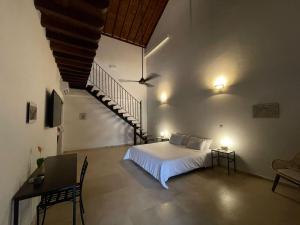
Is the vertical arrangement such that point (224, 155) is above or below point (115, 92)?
below

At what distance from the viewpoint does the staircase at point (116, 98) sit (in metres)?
6.63

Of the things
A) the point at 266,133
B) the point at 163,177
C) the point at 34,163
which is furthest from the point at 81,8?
the point at 266,133

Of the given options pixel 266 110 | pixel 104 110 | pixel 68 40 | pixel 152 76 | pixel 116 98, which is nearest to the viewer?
pixel 68 40

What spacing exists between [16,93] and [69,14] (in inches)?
48.8

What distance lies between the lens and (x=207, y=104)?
4.61m

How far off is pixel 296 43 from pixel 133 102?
6.21 meters

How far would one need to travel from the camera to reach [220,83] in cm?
415

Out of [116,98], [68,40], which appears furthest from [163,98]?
[68,40]

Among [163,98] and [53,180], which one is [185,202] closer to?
[53,180]

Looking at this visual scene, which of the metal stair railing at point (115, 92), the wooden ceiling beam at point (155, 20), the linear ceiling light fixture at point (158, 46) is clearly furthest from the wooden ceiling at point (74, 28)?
the metal stair railing at point (115, 92)

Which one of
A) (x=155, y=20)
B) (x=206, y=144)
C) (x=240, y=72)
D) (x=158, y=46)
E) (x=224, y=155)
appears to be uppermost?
(x=155, y=20)

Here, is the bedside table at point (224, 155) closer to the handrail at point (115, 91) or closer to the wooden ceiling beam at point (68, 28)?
the wooden ceiling beam at point (68, 28)

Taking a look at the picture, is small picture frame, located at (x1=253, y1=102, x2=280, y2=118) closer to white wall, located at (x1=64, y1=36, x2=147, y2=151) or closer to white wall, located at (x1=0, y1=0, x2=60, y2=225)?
white wall, located at (x1=0, y1=0, x2=60, y2=225)

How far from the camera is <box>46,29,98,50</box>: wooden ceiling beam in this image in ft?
8.15
